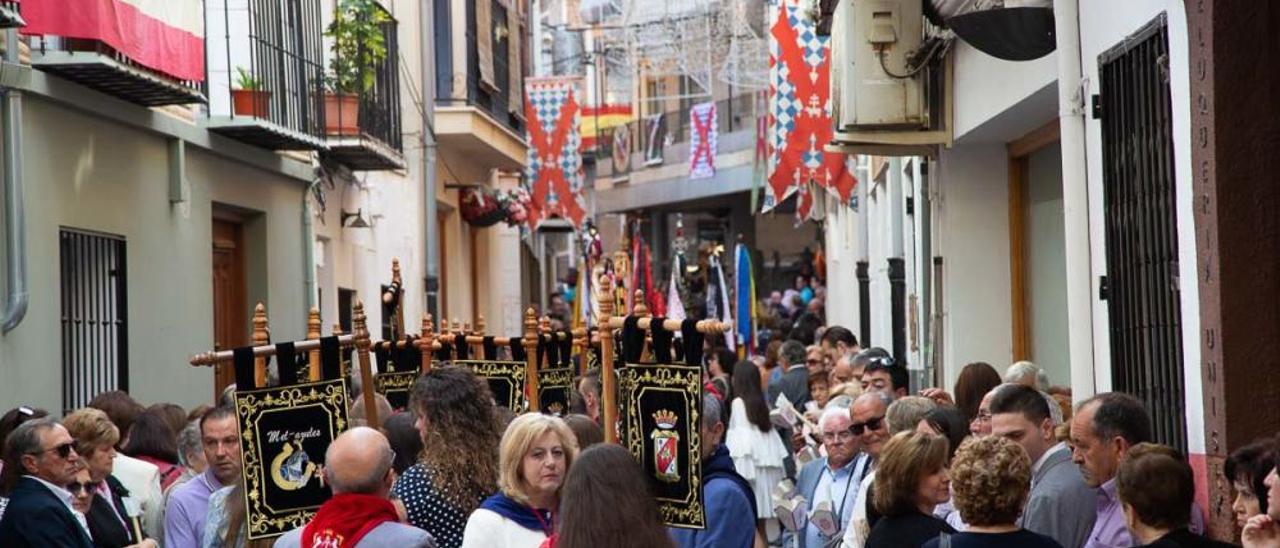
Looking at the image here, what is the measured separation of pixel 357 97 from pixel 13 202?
331 inches

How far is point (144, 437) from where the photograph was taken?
36.4ft

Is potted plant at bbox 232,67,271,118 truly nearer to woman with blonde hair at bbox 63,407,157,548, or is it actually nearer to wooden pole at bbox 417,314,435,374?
wooden pole at bbox 417,314,435,374

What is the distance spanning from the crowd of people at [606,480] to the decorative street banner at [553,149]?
26.0 m

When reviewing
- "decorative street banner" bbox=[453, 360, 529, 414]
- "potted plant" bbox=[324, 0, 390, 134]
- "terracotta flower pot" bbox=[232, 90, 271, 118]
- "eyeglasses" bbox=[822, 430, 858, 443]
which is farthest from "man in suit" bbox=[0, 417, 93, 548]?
"potted plant" bbox=[324, 0, 390, 134]

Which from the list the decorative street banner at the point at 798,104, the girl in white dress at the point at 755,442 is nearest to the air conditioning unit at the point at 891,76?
the girl in white dress at the point at 755,442

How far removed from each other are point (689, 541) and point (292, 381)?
2.08 metres

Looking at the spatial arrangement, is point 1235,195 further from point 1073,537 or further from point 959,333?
point 959,333

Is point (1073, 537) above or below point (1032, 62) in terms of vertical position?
below

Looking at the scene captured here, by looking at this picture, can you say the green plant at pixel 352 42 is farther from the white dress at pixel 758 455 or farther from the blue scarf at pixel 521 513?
the blue scarf at pixel 521 513

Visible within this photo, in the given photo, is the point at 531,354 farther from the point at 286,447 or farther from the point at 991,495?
the point at 991,495

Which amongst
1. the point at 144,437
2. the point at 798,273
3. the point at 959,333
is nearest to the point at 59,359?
the point at 144,437

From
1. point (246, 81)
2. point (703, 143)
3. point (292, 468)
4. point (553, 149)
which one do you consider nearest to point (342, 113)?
point (246, 81)

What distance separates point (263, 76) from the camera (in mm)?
17984

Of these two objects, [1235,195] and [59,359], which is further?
[59,359]
